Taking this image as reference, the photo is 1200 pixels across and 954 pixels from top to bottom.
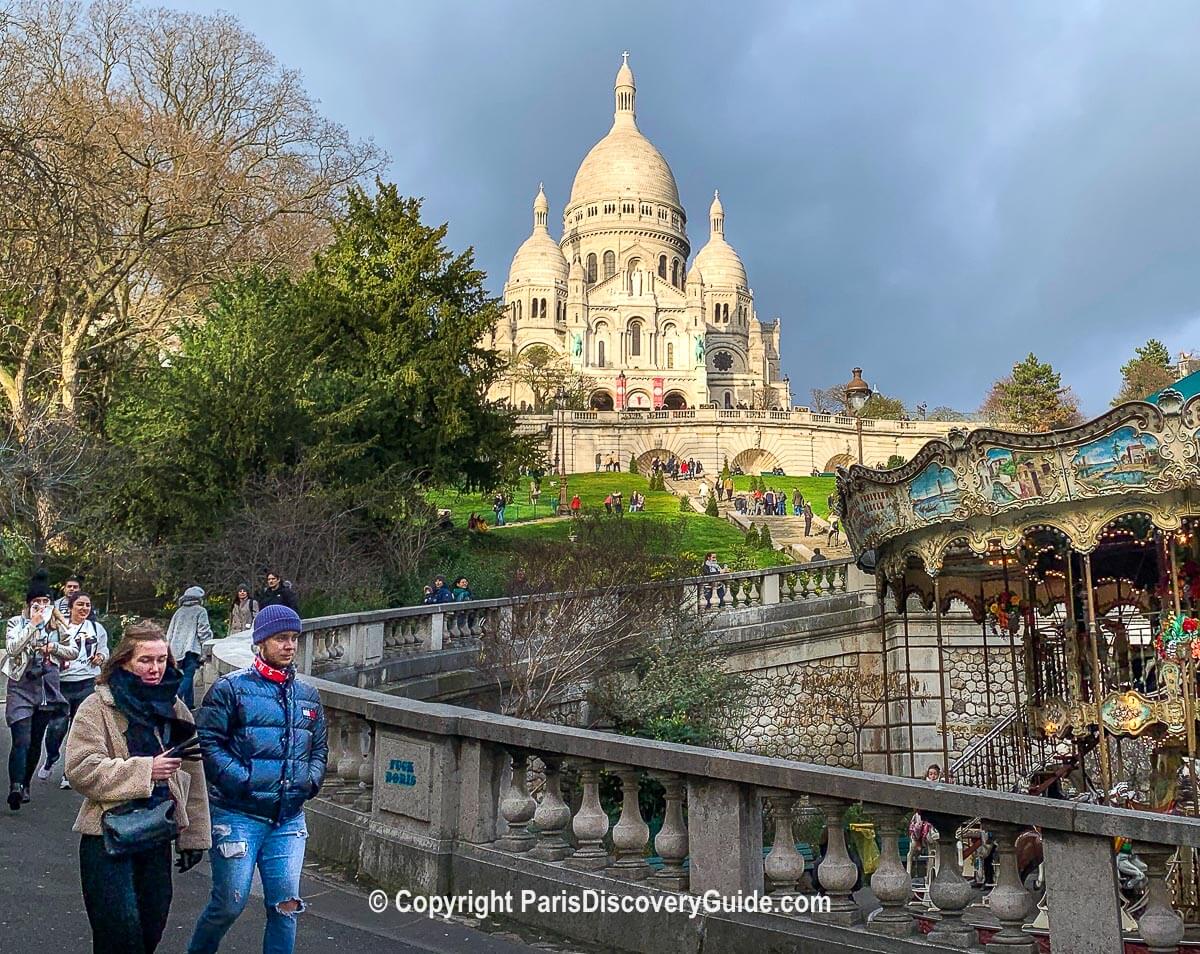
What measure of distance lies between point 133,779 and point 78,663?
4.44 m

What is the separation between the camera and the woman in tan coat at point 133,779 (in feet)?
11.6

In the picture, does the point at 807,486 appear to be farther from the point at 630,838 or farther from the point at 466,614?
the point at 630,838

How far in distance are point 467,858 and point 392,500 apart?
14.9 meters

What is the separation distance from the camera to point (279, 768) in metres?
3.91

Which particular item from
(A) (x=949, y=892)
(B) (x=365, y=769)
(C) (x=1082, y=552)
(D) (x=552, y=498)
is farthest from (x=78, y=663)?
(D) (x=552, y=498)

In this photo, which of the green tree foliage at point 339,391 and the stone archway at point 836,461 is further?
the stone archway at point 836,461

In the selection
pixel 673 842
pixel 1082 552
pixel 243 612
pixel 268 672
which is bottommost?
pixel 673 842

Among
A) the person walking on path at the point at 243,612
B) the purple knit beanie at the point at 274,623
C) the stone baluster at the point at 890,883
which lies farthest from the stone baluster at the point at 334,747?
the person walking on path at the point at 243,612

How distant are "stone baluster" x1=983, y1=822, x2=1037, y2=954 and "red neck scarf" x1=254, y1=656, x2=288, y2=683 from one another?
2801 mm

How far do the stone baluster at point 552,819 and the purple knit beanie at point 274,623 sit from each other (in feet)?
5.76

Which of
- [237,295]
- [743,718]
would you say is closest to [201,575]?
[237,295]

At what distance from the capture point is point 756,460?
60.6m

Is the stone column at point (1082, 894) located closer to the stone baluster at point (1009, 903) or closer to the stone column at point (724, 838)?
the stone baluster at point (1009, 903)

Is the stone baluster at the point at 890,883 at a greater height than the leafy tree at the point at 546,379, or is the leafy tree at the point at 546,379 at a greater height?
the leafy tree at the point at 546,379
